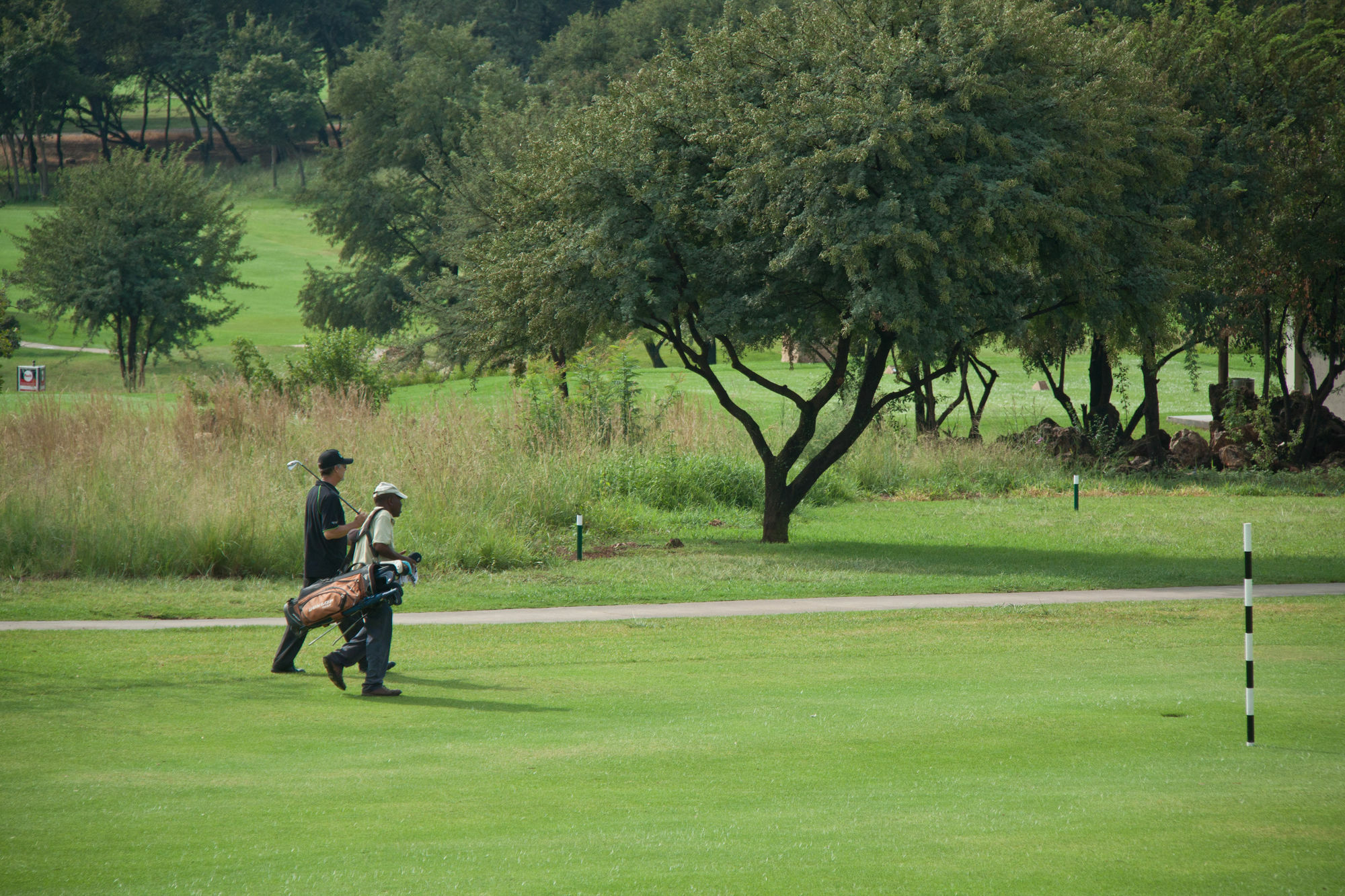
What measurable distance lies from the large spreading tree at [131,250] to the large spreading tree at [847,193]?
33.3m

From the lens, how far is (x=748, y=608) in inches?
629

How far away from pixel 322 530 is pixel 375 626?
138cm

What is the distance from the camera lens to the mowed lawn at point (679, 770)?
19.7ft

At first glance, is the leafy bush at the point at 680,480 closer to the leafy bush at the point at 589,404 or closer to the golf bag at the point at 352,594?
the leafy bush at the point at 589,404

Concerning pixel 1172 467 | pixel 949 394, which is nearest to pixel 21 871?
pixel 1172 467

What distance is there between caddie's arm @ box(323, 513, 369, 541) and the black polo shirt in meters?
0.08

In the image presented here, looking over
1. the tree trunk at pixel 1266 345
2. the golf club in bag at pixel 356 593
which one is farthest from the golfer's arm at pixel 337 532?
the tree trunk at pixel 1266 345

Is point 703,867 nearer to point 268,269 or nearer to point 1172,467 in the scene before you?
point 1172,467

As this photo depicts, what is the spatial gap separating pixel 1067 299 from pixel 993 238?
2.61 meters

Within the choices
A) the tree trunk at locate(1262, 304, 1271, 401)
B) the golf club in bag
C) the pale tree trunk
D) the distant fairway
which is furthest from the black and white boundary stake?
the pale tree trunk

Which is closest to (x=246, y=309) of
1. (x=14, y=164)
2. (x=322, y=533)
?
(x=14, y=164)

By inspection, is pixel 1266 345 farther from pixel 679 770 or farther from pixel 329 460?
pixel 679 770

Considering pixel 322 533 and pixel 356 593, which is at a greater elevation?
Result: pixel 322 533

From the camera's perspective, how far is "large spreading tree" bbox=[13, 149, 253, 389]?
49156 mm
